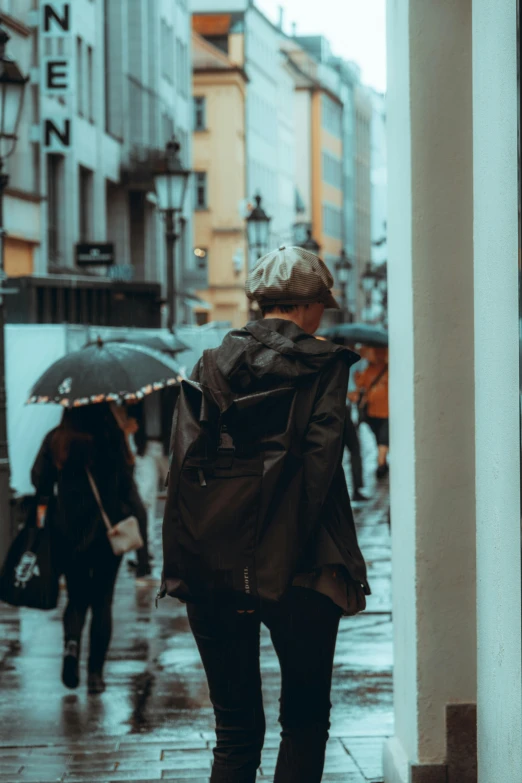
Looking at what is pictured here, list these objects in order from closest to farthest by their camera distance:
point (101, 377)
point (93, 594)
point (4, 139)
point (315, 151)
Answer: point (93, 594) < point (101, 377) < point (4, 139) < point (315, 151)

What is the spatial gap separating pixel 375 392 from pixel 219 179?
5118 cm

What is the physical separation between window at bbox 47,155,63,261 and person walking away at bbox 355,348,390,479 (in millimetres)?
12827

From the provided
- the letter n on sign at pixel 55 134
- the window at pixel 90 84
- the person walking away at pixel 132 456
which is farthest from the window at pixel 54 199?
the person walking away at pixel 132 456

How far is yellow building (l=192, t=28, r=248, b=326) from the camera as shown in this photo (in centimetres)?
6988

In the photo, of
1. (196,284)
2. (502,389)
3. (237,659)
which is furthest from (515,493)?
(196,284)

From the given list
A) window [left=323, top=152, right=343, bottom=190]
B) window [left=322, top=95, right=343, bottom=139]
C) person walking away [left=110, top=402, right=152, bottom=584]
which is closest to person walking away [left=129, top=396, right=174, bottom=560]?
person walking away [left=110, top=402, right=152, bottom=584]

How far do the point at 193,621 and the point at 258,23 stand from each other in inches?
3179

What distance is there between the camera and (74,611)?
26.7 feet

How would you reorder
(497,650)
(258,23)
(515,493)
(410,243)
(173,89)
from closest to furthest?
(515,493) → (497,650) → (410,243) → (173,89) → (258,23)

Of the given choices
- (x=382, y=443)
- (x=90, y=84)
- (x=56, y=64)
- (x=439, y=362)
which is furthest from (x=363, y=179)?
(x=439, y=362)

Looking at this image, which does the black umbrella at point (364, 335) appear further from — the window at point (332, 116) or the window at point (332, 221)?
the window at point (332, 116)

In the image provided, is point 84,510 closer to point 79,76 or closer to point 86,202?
point 79,76

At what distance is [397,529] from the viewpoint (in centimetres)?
554

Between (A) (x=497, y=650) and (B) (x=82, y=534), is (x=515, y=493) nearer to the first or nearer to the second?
(A) (x=497, y=650)
